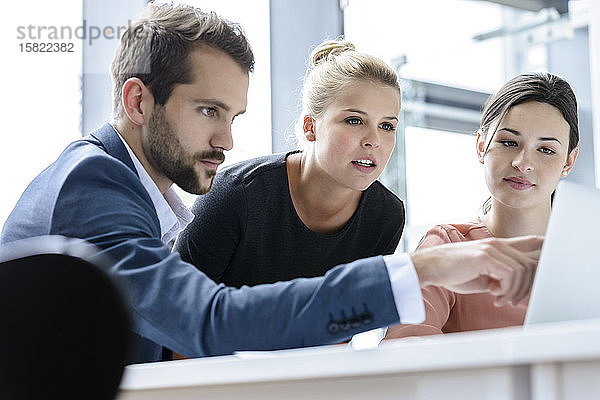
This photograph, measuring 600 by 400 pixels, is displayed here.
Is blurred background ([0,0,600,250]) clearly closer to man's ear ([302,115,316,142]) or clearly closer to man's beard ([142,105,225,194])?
man's ear ([302,115,316,142])

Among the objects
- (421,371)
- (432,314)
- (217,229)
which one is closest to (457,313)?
(432,314)

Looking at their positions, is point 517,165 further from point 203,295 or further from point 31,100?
point 31,100

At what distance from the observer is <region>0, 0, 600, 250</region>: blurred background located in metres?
2.42

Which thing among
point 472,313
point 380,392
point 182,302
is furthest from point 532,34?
point 380,392

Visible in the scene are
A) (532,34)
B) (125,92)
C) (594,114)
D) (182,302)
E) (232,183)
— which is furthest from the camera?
(532,34)

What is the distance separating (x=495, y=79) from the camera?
120 inches

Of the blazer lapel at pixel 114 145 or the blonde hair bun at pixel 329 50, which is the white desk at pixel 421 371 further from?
Answer: the blonde hair bun at pixel 329 50

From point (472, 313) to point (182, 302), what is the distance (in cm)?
86

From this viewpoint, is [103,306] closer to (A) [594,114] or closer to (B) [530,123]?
(B) [530,123]

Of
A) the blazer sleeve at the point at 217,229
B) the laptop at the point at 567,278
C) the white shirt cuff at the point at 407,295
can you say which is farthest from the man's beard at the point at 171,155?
the laptop at the point at 567,278

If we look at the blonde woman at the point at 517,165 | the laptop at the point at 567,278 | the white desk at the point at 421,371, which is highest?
the blonde woman at the point at 517,165

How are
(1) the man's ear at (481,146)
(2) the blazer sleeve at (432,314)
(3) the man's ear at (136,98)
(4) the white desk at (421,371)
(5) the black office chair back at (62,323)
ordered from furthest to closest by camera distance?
1. (1) the man's ear at (481,146)
2. (2) the blazer sleeve at (432,314)
3. (3) the man's ear at (136,98)
4. (4) the white desk at (421,371)
5. (5) the black office chair back at (62,323)

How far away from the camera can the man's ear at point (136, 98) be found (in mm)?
1453

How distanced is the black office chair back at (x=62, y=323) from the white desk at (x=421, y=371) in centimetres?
17
